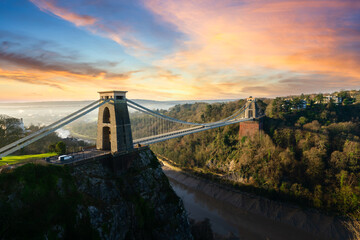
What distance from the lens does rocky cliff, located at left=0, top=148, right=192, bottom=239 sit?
11.7 meters

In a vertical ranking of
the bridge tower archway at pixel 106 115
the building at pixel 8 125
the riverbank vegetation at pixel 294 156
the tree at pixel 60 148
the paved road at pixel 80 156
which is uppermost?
the bridge tower archway at pixel 106 115

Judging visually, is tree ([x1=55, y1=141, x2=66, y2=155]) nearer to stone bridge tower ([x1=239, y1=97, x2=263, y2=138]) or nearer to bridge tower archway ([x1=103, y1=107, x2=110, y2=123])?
bridge tower archway ([x1=103, y1=107, x2=110, y2=123])

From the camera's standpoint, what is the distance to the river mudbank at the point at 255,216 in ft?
81.0

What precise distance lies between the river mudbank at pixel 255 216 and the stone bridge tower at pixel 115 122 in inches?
685

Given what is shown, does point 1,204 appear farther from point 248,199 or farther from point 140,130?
point 140,130

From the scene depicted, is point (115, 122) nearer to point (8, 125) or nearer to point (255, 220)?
point (8, 125)

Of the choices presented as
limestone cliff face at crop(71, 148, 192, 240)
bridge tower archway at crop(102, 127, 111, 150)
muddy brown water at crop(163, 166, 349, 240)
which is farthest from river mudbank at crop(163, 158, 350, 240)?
bridge tower archway at crop(102, 127, 111, 150)

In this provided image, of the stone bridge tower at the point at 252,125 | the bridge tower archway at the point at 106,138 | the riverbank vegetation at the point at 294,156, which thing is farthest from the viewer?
the stone bridge tower at the point at 252,125

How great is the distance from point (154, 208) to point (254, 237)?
14.7 metres

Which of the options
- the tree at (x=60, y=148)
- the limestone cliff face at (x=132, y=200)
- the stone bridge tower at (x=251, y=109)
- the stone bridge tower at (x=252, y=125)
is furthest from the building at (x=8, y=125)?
the stone bridge tower at (x=251, y=109)

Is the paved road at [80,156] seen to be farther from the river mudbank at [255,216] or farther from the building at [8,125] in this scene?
the river mudbank at [255,216]

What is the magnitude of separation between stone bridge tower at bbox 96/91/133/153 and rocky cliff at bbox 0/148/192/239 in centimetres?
137

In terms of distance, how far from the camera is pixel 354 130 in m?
36.8

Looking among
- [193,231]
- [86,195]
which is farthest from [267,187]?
[86,195]
